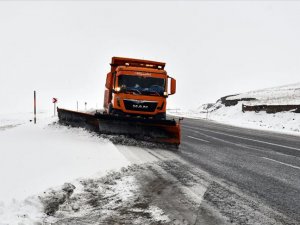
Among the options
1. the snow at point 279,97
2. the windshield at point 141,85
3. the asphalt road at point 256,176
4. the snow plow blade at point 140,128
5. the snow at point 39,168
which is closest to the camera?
the snow at point 39,168

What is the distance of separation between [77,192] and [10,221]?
1.67 m

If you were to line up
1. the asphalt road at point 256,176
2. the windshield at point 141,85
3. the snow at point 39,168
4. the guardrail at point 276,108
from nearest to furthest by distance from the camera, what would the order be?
the snow at point 39,168 → the asphalt road at point 256,176 → the windshield at point 141,85 → the guardrail at point 276,108

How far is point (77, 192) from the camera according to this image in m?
5.58

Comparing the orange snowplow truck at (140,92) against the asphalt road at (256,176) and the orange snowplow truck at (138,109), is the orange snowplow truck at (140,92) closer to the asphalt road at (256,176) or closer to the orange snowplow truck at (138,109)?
the orange snowplow truck at (138,109)

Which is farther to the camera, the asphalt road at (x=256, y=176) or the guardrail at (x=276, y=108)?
the guardrail at (x=276, y=108)

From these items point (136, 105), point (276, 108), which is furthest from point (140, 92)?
point (276, 108)

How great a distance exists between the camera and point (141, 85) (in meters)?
13.5

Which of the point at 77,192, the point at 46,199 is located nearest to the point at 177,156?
the point at 77,192

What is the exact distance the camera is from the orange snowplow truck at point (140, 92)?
1325 cm

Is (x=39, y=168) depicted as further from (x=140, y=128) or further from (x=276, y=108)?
(x=276, y=108)

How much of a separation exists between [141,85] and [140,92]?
13.4 inches

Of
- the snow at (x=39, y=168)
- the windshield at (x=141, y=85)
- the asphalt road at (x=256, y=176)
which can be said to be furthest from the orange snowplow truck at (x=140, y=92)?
the snow at (x=39, y=168)

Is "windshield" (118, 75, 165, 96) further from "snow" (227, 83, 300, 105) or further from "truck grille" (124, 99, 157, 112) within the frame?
"snow" (227, 83, 300, 105)

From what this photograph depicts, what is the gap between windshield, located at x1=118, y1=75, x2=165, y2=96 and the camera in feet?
43.9
